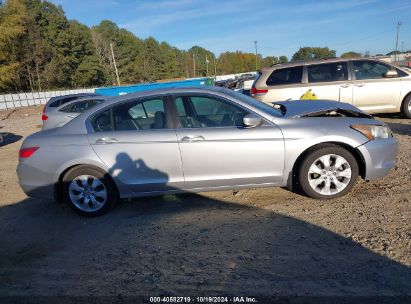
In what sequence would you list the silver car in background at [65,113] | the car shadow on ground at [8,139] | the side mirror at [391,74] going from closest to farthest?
the side mirror at [391,74] → the silver car in background at [65,113] → the car shadow on ground at [8,139]

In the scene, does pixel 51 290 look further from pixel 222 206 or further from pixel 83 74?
pixel 83 74

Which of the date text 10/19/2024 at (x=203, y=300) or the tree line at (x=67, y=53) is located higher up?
the tree line at (x=67, y=53)

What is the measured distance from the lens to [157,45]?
96.2 meters

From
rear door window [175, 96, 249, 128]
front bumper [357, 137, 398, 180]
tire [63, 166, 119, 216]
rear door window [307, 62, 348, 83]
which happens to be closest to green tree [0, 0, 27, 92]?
rear door window [307, 62, 348, 83]

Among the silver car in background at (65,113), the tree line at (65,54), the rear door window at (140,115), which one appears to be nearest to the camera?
the rear door window at (140,115)

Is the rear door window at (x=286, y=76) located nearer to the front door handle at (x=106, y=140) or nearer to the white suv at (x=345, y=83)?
the white suv at (x=345, y=83)

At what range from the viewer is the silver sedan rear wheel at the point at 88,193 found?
4.46m

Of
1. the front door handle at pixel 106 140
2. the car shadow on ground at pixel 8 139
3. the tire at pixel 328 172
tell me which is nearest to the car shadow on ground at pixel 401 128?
the tire at pixel 328 172

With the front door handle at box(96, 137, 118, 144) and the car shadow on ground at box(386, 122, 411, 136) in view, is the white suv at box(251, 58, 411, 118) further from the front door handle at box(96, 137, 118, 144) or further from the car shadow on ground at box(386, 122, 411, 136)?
the front door handle at box(96, 137, 118, 144)

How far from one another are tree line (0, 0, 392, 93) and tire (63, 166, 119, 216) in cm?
4850

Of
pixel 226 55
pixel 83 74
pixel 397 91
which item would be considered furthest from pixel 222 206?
pixel 226 55

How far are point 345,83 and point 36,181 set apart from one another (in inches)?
289

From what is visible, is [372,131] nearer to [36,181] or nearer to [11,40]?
[36,181]

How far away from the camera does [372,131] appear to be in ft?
14.2
